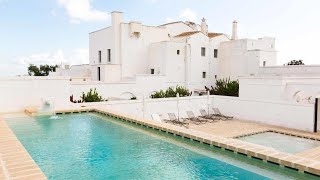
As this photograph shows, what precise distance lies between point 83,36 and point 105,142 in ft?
91.5

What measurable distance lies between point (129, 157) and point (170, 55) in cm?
2204

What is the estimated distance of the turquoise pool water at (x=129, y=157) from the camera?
598 cm

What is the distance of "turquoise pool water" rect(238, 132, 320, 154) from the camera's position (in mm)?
12492

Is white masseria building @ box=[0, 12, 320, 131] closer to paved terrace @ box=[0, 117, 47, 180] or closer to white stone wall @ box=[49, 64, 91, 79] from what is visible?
white stone wall @ box=[49, 64, 91, 79]

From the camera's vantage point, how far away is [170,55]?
28.5 m

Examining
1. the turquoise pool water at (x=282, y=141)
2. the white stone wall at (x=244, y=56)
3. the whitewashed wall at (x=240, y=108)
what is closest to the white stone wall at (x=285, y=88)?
the whitewashed wall at (x=240, y=108)

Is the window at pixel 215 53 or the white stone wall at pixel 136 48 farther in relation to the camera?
the window at pixel 215 53

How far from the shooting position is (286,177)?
5746 mm

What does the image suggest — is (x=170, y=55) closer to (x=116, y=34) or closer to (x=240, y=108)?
(x=116, y=34)

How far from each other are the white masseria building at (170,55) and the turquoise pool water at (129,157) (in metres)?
16.2

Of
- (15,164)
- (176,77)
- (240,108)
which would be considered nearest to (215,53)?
(176,77)

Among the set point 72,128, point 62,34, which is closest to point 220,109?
point 72,128

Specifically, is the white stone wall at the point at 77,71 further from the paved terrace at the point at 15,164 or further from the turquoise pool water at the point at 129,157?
the paved terrace at the point at 15,164

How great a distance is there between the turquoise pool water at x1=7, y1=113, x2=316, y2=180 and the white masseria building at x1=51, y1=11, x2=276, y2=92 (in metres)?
16.2
